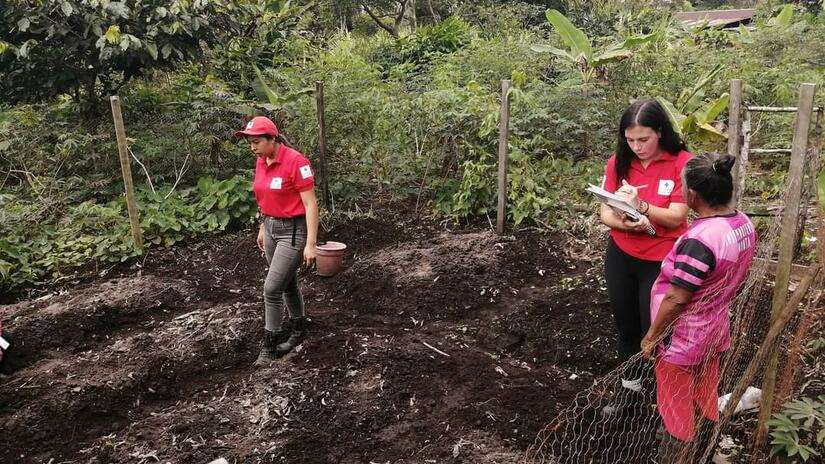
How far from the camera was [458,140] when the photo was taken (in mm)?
6402

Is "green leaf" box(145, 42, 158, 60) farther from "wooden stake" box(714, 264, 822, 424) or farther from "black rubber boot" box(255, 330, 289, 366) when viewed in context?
"wooden stake" box(714, 264, 822, 424)

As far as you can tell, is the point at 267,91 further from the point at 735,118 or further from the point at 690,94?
the point at 690,94

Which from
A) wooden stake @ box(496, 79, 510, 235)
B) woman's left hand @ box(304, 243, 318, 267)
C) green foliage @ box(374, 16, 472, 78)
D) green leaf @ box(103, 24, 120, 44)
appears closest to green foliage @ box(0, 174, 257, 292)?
green leaf @ box(103, 24, 120, 44)

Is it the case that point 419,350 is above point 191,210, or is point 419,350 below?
below

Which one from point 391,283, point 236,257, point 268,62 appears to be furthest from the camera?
point 268,62

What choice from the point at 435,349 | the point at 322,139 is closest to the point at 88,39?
the point at 322,139

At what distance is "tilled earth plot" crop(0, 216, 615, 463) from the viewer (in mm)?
3246

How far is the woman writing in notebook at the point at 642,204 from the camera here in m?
2.59

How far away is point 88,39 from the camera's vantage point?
6305 millimetres

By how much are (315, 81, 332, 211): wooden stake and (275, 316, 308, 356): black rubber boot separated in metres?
2.31

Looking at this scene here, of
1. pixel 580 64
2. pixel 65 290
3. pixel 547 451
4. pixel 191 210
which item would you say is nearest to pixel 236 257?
pixel 191 210

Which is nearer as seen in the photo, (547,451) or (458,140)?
(547,451)

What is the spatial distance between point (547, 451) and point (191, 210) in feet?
16.0

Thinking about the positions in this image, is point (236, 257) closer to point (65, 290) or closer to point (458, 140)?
point (65, 290)
